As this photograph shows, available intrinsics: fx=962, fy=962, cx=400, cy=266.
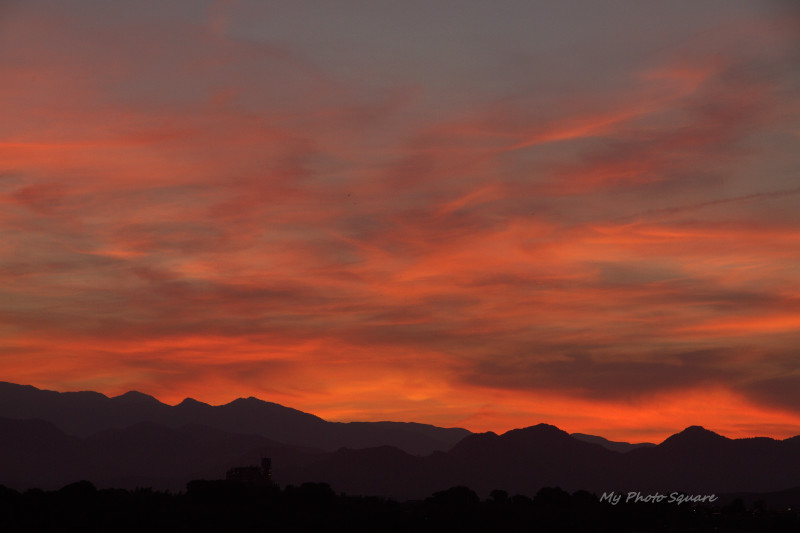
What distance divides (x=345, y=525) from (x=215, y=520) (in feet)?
86.5

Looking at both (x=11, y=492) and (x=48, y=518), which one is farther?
(x=11, y=492)

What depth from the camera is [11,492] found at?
199 metres

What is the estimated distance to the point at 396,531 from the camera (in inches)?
7470

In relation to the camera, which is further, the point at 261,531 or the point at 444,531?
the point at 444,531

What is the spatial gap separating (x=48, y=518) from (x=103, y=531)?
544 inches

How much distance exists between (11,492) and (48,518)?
2613 cm

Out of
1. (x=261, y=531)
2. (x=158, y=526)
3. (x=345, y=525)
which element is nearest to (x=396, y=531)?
(x=345, y=525)

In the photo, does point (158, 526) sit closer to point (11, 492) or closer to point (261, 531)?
point (261, 531)

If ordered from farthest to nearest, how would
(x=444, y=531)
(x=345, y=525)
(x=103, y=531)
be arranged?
(x=444, y=531)
(x=345, y=525)
(x=103, y=531)

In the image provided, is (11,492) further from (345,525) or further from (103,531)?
(345,525)

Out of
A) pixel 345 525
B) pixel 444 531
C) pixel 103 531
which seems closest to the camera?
pixel 103 531

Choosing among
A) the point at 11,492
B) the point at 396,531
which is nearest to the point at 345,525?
the point at 396,531

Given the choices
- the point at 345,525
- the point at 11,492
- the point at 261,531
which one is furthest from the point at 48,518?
the point at 345,525

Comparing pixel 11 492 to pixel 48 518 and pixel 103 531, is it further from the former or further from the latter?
pixel 103 531
